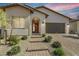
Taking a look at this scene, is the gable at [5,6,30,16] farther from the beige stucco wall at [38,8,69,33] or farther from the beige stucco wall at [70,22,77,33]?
the beige stucco wall at [70,22,77,33]

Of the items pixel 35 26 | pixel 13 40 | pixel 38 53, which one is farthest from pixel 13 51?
pixel 35 26

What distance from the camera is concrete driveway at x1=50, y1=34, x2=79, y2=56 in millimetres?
6698

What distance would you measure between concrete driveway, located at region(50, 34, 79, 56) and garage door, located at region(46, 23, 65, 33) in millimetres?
190

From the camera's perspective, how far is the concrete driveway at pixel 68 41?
6698mm

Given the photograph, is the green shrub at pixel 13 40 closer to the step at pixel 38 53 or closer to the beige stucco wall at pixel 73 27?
the step at pixel 38 53

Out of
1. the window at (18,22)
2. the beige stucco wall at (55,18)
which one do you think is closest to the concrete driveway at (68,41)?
the beige stucco wall at (55,18)

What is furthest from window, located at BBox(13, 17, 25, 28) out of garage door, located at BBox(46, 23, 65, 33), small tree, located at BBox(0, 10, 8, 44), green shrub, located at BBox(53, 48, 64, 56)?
green shrub, located at BBox(53, 48, 64, 56)

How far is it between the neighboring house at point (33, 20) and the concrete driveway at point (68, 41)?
22 centimetres

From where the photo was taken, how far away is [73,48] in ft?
22.1

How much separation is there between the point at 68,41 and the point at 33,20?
146 cm

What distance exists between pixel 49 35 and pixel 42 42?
352mm

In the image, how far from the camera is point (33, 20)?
281 inches

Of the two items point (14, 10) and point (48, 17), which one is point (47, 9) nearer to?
point (48, 17)

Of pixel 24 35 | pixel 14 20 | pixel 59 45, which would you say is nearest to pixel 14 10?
pixel 14 20
